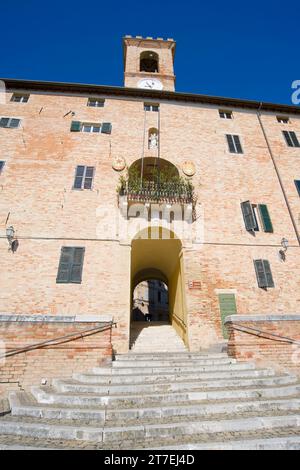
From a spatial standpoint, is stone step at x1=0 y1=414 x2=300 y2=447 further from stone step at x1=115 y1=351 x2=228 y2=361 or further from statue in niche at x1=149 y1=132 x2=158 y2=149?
statue in niche at x1=149 y1=132 x2=158 y2=149

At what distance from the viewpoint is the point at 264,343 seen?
247 inches

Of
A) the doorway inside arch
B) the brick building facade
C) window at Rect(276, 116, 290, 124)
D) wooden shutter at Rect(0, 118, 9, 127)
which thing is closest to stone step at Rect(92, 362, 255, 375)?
the brick building facade

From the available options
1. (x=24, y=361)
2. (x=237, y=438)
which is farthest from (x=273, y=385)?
(x=24, y=361)

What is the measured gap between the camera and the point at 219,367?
19.6ft

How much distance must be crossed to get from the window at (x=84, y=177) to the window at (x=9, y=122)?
457 centimetres

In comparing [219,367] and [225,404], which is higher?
[219,367]

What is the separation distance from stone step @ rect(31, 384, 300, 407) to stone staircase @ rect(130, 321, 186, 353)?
444cm

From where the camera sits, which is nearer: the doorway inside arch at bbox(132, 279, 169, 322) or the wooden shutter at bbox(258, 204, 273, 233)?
the wooden shutter at bbox(258, 204, 273, 233)

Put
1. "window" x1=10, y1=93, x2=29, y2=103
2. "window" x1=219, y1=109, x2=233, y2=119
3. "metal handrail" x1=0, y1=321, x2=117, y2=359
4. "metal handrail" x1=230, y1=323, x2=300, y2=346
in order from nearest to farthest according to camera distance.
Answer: "metal handrail" x1=0, y1=321, x2=117, y2=359, "metal handrail" x1=230, y1=323, x2=300, y2=346, "window" x1=10, y1=93, x2=29, y2=103, "window" x1=219, y1=109, x2=233, y2=119

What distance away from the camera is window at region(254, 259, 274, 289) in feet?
32.7

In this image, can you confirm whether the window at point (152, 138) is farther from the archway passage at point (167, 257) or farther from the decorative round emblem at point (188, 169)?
the archway passage at point (167, 257)

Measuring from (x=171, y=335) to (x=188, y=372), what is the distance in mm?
5082
